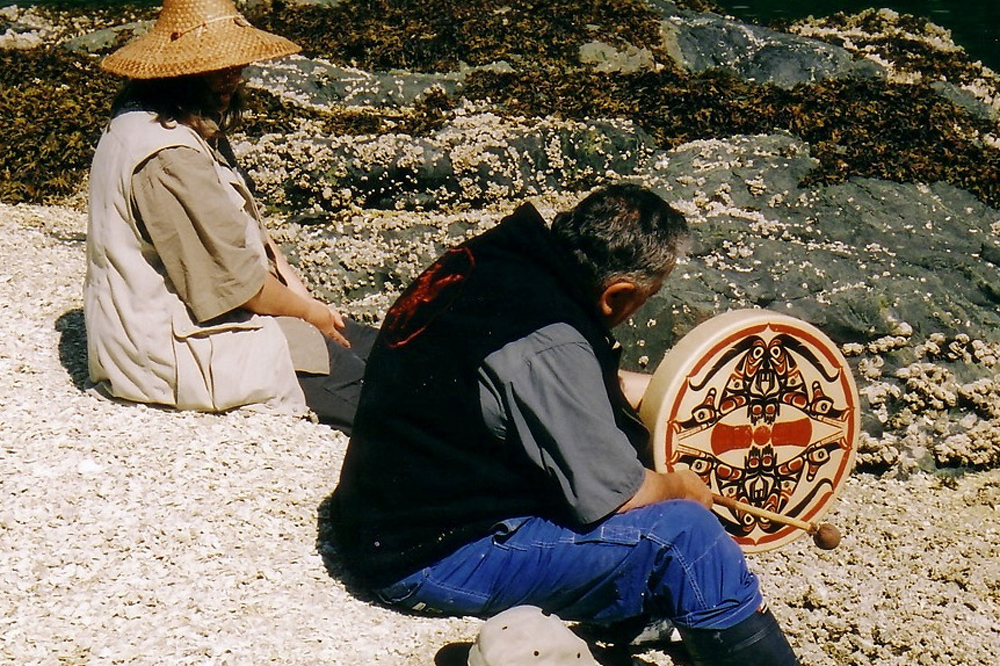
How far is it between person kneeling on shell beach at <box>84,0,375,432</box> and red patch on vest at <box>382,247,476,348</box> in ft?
4.00

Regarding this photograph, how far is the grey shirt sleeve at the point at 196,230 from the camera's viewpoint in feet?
14.2

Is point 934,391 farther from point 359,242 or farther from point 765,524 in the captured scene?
point 359,242

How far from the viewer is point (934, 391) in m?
5.87

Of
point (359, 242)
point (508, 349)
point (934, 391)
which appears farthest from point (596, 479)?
point (359, 242)

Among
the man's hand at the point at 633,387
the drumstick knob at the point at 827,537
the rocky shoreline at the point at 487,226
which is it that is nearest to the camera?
the rocky shoreline at the point at 487,226

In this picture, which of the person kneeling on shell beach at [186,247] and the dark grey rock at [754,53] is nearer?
the person kneeling on shell beach at [186,247]

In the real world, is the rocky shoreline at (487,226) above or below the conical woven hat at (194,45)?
below

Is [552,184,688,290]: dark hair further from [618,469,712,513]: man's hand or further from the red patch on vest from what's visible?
[618,469,712,513]: man's hand

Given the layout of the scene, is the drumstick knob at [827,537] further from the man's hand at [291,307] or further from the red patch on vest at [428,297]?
the man's hand at [291,307]

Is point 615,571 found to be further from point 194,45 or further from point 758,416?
point 194,45

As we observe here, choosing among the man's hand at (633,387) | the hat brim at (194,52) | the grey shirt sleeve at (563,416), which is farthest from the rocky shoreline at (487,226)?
the hat brim at (194,52)

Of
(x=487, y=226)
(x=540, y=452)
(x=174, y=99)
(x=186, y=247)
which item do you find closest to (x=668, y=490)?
(x=540, y=452)

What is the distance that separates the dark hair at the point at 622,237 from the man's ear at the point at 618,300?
2 cm

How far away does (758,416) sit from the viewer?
429 centimetres
